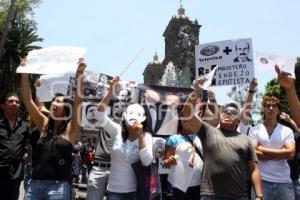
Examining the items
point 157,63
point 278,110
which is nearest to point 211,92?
point 278,110

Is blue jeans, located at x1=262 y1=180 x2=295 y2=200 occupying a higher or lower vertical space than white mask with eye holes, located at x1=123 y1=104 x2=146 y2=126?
lower

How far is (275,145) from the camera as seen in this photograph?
5285 millimetres

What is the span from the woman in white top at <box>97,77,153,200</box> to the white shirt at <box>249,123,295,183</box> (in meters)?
1.36

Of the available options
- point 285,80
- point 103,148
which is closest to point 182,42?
point 103,148

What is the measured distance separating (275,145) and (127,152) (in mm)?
1738

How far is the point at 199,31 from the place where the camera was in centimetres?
7538

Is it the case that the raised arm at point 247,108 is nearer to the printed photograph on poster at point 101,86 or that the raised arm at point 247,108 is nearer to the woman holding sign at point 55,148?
the woman holding sign at point 55,148

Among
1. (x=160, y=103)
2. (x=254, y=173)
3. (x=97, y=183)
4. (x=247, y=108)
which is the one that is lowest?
(x=97, y=183)

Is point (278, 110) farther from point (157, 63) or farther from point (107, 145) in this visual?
point (157, 63)

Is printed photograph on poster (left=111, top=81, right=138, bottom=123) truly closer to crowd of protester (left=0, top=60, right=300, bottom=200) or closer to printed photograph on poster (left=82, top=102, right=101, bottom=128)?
printed photograph on poster (left=82, top=102, right=101, bottom=128)

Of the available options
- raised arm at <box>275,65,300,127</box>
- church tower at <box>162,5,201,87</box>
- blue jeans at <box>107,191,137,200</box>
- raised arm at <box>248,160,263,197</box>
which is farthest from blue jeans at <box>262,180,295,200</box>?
church tower at <box>162,5,201,87</box>

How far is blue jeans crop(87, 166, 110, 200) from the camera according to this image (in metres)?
6.12

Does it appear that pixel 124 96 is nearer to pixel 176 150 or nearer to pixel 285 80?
pixel 176 150

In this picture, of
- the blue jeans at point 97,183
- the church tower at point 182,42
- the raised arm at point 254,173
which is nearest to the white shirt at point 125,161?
the raised arm at point 254,173
